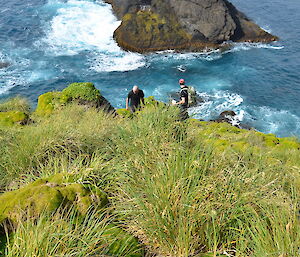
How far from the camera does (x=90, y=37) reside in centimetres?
4003

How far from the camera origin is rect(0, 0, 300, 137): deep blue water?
95.0 ft

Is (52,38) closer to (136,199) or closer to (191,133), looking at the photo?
(191,133)

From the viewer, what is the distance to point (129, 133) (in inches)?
265

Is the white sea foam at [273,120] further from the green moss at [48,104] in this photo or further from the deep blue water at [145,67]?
the green moss at [48,104]

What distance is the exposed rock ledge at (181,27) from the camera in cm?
3747

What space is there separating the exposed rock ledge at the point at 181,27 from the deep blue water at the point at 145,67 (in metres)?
1.41

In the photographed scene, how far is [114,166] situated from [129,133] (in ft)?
3.77

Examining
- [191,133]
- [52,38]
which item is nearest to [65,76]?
[52,38]

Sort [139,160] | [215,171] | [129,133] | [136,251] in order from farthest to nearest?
[129,133], [139,160], [215,171], [136,251]

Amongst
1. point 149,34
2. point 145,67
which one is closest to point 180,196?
point 145,67

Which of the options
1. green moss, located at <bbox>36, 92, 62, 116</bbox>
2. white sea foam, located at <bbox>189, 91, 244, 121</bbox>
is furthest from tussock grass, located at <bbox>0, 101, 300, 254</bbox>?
white sea foam, located at <bbox>189, 91, 244, 121</bbox>

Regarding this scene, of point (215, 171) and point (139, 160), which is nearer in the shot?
point (215, 171)

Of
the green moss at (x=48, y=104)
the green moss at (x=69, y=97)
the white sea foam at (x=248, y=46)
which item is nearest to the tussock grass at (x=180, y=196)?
the green moss at (x=48, y=104)

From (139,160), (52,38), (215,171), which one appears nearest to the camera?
(215,171)
